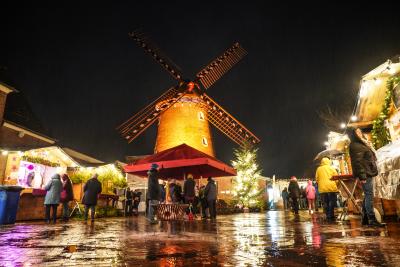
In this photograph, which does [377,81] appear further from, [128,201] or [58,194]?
[128,201]

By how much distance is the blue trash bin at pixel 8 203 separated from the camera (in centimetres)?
933

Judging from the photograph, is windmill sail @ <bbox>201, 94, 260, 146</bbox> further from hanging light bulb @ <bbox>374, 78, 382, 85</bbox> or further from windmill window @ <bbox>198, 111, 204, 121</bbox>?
hanging light bulb @ <bbox>374, 78, 382, 85</bbox>

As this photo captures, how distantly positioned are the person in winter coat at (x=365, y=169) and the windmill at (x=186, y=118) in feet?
52.9

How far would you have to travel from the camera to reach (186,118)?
72.9 feet

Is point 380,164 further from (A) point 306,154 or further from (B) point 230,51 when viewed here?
(A) point 306,154

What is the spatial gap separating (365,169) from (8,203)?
10950 millimetres

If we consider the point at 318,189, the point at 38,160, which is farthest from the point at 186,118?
the point at 318,189

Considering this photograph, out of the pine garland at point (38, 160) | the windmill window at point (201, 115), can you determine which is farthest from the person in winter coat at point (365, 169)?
the windmill window at point (201, 115)

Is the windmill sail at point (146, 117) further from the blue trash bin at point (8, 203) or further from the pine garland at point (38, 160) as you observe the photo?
the blue trash bin at point (8, 203)

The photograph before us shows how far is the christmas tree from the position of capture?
24375 millimetres

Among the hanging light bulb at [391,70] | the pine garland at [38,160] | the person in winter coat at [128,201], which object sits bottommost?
the person in winter coat at [128,201]

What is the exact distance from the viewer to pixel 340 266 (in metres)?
2.06

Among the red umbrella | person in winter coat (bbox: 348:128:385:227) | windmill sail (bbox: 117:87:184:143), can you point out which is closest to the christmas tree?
windmill sail (bbox: 117:87:184:143)

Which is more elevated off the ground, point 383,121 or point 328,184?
point 383,121
